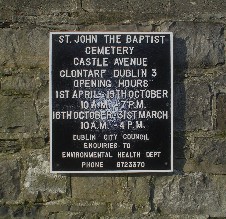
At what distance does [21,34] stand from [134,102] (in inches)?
32.4

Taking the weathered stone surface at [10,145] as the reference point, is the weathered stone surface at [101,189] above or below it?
below

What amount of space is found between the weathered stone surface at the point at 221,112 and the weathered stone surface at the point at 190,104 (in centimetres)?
8

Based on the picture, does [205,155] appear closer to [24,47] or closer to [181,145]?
[181,145]

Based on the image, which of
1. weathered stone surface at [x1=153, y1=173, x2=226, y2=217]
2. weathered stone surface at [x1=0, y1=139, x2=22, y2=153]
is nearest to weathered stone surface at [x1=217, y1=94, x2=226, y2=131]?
weathered stone surface at [x1=153, y1=173, x2=226, y2=217]

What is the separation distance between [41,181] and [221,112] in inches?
47.9

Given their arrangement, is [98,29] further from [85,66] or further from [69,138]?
[69,138]

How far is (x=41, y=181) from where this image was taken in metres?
2.72

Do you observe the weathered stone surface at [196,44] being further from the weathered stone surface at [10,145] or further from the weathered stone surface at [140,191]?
the weathered stone surface at [10,145]

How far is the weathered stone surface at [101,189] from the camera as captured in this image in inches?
107

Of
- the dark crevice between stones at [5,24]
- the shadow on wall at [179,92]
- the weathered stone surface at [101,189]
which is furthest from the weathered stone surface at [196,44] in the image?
the dark crevice between stones at [5,24]

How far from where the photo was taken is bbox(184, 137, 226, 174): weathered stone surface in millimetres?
2729

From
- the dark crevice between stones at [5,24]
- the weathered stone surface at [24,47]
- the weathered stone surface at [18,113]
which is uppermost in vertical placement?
the dark crevice between stones at [5,24]

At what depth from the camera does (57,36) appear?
266cm

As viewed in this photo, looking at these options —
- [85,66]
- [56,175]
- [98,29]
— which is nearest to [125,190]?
[56,175]
